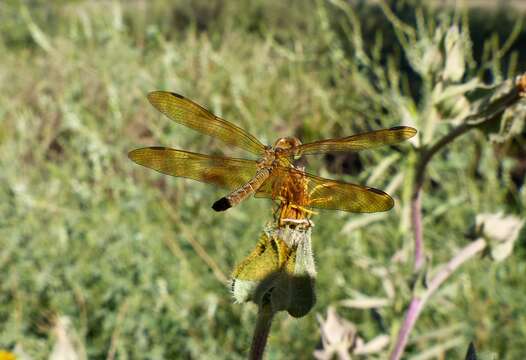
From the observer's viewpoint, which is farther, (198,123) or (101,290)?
(101,290)

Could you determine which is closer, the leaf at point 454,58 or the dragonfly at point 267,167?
the dragonfly at point 267,167

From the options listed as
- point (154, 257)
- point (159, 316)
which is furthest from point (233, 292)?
point (154, 257)

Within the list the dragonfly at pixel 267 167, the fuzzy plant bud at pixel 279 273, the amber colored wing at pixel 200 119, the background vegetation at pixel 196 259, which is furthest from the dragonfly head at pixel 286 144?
the fuzzy plant bud at pixel 279 273

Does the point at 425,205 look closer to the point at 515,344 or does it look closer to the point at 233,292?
the point at 515,344

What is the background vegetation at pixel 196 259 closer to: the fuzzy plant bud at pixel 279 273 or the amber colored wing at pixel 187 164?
the amber colored wing at pixel 187 164

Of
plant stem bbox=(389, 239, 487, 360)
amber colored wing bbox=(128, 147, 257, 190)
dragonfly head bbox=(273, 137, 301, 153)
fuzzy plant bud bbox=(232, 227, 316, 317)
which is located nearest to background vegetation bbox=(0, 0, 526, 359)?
plant stem bbox=(389, 239, 487, 360)
